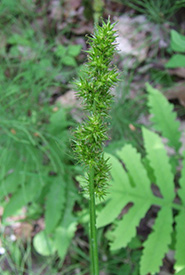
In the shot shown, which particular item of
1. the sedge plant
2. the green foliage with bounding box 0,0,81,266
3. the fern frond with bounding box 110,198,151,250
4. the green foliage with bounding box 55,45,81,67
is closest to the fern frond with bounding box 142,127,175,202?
the fern frond with bounding box 110,198,151,250

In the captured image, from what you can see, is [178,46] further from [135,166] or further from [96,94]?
[96,94]

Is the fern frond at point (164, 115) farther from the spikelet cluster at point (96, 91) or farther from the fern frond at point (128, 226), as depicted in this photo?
the spikelet cluster at point (96, 91)

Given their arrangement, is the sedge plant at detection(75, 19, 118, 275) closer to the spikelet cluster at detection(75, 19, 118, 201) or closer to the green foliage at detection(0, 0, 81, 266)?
the spikelet cluster at detection(75, 19, 118, 201)

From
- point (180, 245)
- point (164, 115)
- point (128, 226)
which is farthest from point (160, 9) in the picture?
Answer: point (180, 245)

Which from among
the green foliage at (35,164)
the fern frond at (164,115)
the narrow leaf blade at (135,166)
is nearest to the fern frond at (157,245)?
the narrow leaf blade at (135,166)

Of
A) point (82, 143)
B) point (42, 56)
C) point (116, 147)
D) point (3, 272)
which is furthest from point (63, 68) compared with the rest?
point (82, 143)

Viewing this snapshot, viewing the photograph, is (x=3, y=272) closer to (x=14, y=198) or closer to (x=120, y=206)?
(x=14, y=198)
